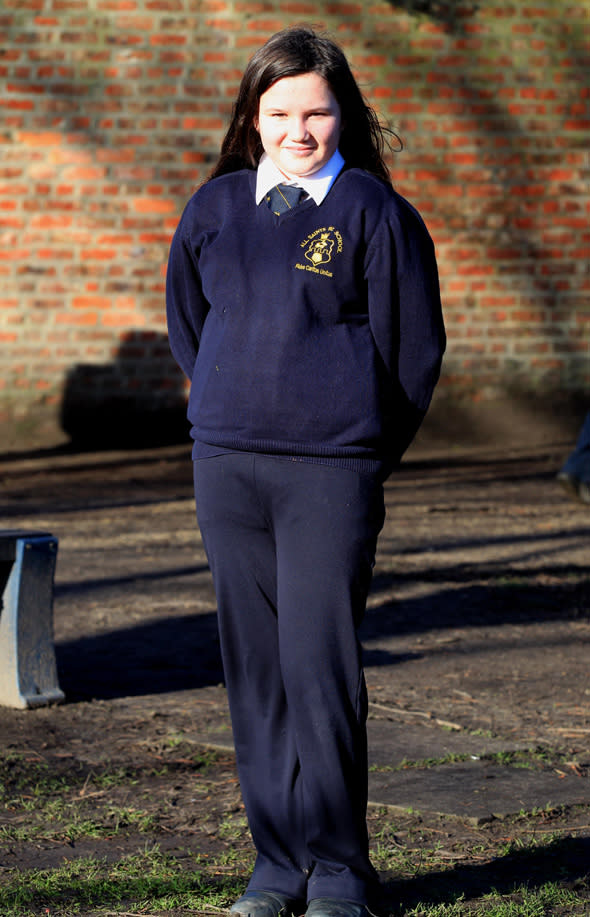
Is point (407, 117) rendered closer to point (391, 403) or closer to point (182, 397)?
point (182, 397)

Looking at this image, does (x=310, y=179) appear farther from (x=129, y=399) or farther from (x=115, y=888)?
(x=129, y=399)

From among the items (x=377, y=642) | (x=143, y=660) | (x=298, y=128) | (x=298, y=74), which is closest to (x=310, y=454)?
(x=298, y=128)

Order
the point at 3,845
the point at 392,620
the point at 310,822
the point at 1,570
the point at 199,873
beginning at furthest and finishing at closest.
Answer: the point at 392,620 → the point at 1,570 → the point at 3,845 → the point at 199,873 → the point at 310,822

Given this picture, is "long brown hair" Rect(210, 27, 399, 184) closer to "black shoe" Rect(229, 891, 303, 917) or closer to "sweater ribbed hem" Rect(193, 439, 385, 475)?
"sweater ribbed hem" Rect(193, 439, 385, 475)

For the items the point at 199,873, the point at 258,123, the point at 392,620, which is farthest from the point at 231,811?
the point at 392,620

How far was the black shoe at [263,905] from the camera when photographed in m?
2.70

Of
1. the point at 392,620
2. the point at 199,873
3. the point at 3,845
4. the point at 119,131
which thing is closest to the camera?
the point at 199,873

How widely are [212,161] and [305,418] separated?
916 cm

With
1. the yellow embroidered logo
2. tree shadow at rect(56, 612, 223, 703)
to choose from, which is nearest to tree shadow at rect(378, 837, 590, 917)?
the yellow embroidered logo

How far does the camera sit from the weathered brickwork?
11.1 meters

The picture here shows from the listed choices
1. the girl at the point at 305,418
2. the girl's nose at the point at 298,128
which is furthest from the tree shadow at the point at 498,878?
the girl's nose at the point at 298,128

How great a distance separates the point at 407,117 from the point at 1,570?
792cm

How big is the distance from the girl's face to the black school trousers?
0.60 m

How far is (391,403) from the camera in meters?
2.70
